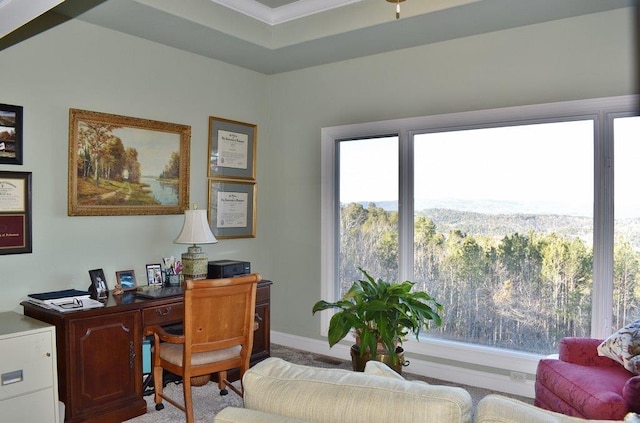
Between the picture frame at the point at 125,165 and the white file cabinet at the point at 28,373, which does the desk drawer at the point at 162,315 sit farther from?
the picture frame at the point at 125,165

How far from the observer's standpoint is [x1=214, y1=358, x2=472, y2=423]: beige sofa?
114 cm

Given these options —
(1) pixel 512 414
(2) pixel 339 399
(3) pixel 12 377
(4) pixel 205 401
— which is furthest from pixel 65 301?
(1) pixel 512 414

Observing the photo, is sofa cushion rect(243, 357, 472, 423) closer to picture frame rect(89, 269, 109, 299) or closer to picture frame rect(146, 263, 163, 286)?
picture frame rect(89, 269, 109, 299)

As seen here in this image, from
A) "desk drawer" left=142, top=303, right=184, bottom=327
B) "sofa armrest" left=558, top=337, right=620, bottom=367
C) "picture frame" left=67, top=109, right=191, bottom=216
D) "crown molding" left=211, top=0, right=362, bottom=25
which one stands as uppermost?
"crown molding" left=211, top=0, right=362, bottom=25

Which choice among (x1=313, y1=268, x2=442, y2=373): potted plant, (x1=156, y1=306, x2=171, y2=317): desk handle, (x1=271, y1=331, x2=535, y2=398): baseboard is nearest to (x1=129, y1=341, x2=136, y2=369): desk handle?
(x1=156, y1=306, x2=171, y2=317): desk handle

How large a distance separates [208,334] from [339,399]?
1.92 metres

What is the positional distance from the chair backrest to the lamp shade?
0.80 m

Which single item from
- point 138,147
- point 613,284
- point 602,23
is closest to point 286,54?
point 138,147

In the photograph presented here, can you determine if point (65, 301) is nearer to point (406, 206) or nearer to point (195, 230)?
point (195, 230)

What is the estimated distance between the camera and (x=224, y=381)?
142 inches

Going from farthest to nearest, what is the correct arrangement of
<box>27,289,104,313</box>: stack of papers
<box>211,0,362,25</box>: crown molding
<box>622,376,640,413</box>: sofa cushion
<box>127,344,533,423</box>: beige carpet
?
1. <box>211,0,362,25</box>: crown molding
2. <box>127,344,533,423</box>: beige carpet
3. <box>27,289,104,313</box>: stack of papers
4. <box>622,376,640,413</box>: sofa cushion

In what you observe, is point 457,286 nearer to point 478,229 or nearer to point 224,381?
point 478,229

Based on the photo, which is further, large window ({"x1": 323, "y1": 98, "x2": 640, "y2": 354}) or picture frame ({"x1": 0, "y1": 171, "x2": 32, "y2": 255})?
large window ({"x1": 323, "y1": 98, "x2": 640, "y2": 354})

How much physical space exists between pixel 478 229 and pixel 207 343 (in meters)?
2.16
